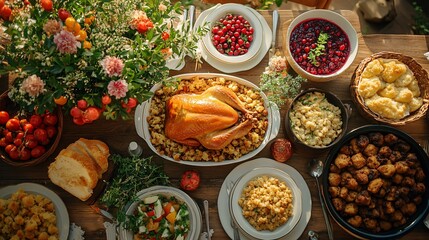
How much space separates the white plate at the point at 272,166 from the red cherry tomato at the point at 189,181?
0.15 metres

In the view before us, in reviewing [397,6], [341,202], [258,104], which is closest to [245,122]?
[258,104]

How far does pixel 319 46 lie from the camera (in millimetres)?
2393

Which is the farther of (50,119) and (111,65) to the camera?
(50,119)

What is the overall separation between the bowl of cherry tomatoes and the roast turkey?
23.5 inches

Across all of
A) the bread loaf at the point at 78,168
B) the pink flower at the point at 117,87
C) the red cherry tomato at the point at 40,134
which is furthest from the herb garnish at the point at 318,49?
the red cherry tomato at the point at 40,134

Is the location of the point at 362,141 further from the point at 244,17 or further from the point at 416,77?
the point at 244,17

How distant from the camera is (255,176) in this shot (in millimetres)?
2309

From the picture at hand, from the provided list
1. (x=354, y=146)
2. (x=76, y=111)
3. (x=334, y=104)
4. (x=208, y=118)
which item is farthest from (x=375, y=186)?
(x=76, y=111)

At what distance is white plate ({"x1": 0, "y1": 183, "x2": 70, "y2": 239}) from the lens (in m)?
2.27

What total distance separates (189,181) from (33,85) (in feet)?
3.22

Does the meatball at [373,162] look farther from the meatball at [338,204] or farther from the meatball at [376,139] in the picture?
the meatball at [338,204]

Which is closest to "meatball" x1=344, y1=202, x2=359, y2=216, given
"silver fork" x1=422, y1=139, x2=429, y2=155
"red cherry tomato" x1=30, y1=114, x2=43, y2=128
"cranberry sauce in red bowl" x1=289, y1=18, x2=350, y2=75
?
"silver fork" x1=422, y1=139, x2=429, y2=155

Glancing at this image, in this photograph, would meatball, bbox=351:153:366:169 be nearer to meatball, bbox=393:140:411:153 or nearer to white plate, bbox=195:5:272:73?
meatball, bbox=393:140:411:153

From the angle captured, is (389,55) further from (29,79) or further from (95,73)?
(29,79)
